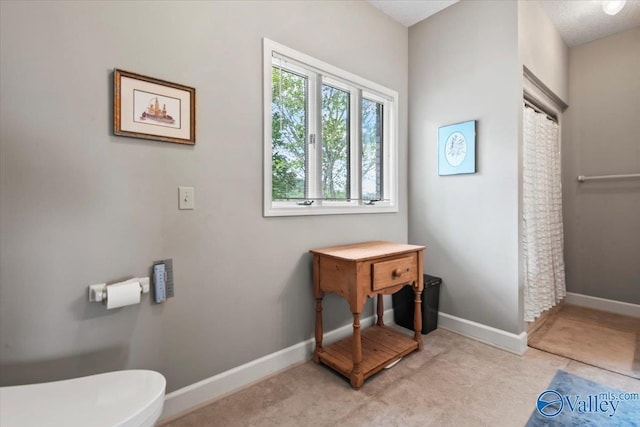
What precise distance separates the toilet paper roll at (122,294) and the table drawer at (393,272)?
1.21 meters

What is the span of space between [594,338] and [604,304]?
3.00 feet

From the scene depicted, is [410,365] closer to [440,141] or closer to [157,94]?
[440,141]

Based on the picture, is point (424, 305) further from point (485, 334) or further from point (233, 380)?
point (233, 380)

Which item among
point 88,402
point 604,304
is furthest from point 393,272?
point 604,304

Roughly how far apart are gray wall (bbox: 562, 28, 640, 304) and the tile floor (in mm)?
1569

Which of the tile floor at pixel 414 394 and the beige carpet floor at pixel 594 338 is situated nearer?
the tile floor at pixel 414 394

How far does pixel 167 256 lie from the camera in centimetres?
146

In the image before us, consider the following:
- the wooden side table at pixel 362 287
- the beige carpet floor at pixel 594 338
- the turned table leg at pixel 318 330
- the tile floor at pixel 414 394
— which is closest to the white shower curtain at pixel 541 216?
the beige carpet floor at pixel 594 338

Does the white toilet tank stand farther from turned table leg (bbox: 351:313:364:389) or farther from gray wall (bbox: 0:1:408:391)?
turned table leg (bbox: 351:313:364:389)

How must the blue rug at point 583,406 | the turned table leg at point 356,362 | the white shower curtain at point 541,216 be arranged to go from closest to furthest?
the blue rug at point 583,406
the turned table leg at point 356,362
the white shower curtain at point 541,216

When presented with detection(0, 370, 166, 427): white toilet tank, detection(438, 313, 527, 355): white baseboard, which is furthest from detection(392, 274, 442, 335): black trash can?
detection(0, 370, 166, 427): white toilet tank

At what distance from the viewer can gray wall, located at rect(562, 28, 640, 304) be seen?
278 cm
